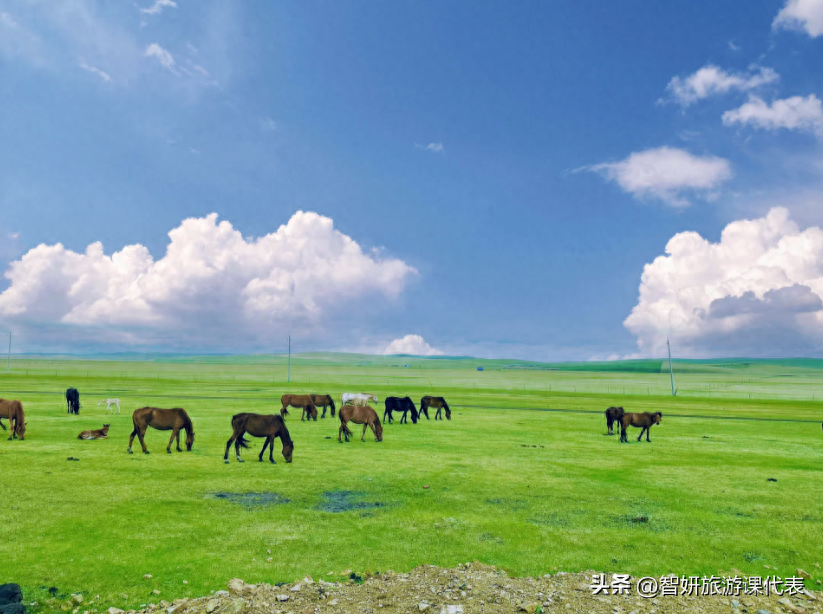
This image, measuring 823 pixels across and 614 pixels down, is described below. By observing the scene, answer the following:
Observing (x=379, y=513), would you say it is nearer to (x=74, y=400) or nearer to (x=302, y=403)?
(x=302, y=403)

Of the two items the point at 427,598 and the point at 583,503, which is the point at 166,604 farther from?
the point at 583,503

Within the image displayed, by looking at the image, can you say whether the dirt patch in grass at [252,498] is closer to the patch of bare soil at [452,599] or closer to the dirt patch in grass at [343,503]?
the dirt patch in grass at [343,503]

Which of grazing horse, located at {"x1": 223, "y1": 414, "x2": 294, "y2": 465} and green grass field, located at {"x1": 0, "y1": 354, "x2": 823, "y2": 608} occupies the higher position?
grazing horse, located at {"x1": 223, "y1": 414, "x2": 294, "y2": 465}

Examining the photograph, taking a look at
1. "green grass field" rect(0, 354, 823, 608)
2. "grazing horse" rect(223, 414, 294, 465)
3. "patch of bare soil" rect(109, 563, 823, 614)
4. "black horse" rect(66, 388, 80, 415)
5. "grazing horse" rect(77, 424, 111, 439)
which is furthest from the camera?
"black horse" rect(66, 388, 80, 415)

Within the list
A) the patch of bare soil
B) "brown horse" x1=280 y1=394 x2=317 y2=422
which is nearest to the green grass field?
the patch of bare soil

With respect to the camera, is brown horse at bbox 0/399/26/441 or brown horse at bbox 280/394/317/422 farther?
brown horse at bbox 280/394/317/422

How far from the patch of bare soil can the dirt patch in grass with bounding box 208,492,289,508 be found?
15.5 ft

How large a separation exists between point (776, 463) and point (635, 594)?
16.7 meters

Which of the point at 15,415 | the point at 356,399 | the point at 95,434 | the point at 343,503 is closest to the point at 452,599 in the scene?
the point at 343,503

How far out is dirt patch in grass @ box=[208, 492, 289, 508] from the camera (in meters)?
13.6

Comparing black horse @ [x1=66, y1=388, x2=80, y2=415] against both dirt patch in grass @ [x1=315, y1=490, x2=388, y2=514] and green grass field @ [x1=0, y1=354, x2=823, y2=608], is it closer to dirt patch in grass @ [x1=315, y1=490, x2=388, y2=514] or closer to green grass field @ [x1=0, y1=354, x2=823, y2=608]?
green grass field @ [x1=0, y1=354, x2=823, y2=608]

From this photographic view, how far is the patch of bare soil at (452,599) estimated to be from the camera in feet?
27.0

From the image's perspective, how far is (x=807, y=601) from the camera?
894cm

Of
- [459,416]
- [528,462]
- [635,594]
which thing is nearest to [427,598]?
[635,594]
